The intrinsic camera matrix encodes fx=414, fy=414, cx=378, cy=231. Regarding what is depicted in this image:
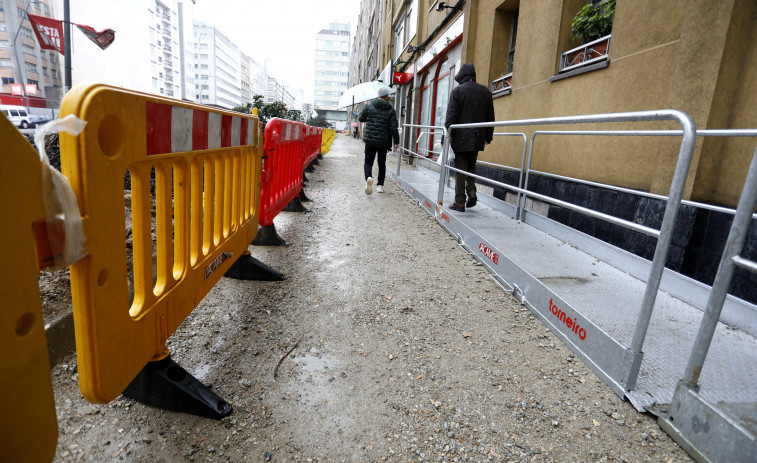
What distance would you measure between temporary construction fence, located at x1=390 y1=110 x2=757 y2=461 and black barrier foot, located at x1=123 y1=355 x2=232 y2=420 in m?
2.03

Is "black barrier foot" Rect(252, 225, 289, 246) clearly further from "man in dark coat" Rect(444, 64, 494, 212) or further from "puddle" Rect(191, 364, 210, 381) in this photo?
"man in dark coat" Rect(444, 64, 494, 212)

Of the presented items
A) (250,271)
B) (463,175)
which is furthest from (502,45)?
(250,271)

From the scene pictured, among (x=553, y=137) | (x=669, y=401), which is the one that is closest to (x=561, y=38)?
(x=553, y=137)

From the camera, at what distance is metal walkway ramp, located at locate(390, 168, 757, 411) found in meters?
2.11

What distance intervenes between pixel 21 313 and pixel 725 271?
2381 millimetres

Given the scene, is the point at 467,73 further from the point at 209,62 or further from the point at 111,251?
the point at 209,62

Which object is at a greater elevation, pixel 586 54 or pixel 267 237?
pixel 586 54

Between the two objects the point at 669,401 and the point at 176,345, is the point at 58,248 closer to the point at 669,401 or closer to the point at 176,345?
the point at 176,345

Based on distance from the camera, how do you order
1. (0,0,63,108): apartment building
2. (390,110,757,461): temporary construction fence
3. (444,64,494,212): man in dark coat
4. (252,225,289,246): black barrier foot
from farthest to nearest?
(0,0,63,108): apartment building
(444,64,494,212): man in dark coat
(252,225,289,246): black barrier foot
(390,110,757,461): temporary construction fence

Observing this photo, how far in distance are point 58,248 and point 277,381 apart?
1373 mm

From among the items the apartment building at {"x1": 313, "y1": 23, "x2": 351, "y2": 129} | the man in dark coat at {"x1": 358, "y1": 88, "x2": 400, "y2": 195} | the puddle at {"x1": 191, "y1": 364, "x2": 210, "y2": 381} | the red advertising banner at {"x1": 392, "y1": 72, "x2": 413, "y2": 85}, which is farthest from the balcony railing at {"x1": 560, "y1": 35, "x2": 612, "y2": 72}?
the apartment building at {"x1": 313, "y1": 23, "x2": 351, "y2": 129}

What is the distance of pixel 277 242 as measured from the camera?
14.9ft

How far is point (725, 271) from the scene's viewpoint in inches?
66.9

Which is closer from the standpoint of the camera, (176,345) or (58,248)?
(58,248)
